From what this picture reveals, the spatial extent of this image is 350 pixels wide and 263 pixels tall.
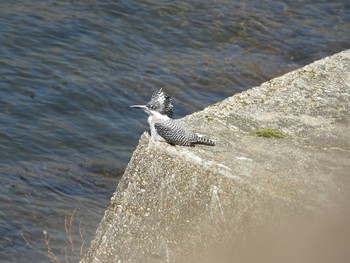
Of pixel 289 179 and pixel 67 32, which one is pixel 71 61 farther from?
pixel 289 179

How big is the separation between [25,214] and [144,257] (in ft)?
14.6

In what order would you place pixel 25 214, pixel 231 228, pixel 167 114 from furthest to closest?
pixel 25 214 → pixel 167 114 → pixel 231 228

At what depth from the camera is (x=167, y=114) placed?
224 inches

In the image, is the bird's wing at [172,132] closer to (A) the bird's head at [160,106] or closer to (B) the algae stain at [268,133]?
(A) the bird's head at [160,106]

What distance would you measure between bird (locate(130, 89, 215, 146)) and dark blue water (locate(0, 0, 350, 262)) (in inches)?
113

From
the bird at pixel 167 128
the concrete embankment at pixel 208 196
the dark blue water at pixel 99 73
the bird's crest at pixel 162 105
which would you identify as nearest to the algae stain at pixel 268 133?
the concrete embankment at pixel 208 196

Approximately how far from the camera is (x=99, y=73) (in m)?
11.9

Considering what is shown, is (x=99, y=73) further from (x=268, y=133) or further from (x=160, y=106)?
(x=268, y=133)

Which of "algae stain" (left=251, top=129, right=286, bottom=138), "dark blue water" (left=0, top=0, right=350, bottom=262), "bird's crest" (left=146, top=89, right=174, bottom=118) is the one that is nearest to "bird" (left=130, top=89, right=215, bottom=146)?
"bird's crest" (left=146, top=89, right=174, bottom=118)

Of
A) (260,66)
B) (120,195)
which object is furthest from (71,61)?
(120,195)

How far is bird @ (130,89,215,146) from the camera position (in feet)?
16.3

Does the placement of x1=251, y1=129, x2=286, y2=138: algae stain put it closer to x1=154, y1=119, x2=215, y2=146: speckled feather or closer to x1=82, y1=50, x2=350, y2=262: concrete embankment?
x1=82, y1=50, x2=350, y2=262: concrete embankment

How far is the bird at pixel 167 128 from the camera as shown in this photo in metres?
4.96

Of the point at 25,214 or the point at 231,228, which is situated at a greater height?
the point at 231,228
